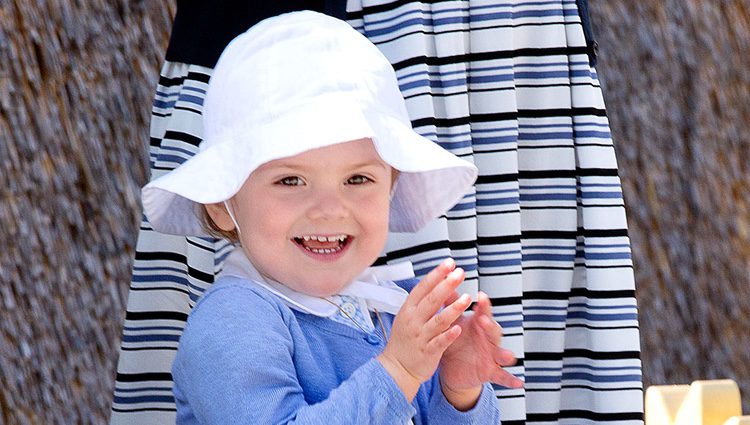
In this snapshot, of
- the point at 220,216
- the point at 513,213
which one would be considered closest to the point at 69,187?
the point at 513,213

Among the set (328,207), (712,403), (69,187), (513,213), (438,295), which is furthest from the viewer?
(69,187)

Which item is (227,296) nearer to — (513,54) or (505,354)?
(505,354)

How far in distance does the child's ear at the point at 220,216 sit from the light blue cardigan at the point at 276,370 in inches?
3.0

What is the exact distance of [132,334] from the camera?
1.86m

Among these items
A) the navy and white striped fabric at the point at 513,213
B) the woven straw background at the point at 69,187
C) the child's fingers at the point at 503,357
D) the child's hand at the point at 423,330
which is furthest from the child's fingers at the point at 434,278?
the woven straw background at the point at 69,187

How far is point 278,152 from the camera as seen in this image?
122 cm

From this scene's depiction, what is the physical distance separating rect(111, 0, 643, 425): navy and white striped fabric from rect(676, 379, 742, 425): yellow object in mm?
765

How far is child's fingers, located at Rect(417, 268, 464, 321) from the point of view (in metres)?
1.14

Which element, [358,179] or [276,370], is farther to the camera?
[358,179]

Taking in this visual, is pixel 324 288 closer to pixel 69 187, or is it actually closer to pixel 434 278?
pixel 434 278

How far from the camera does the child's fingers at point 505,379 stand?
1.25 meters

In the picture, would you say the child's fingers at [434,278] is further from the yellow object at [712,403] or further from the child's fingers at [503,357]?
the yellow object at [712,403]

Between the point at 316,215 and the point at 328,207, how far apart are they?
0.02 metres

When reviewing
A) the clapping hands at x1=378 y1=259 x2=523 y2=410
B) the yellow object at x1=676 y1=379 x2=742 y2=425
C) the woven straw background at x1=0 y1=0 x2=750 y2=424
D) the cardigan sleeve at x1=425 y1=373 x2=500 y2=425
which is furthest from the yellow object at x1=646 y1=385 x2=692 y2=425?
the woven straw background at x1=0 y1=0 x2=750 y2=424
